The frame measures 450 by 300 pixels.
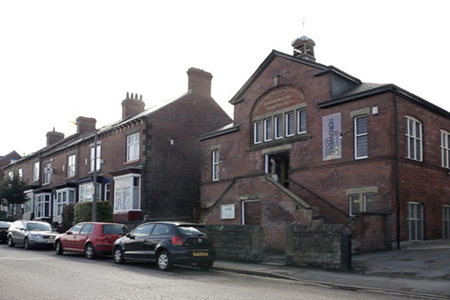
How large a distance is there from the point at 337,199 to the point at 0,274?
1416 centimetres

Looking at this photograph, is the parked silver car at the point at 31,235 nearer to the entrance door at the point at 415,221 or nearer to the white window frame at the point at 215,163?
the white window frame at the point at 215,163

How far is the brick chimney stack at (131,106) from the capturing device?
39.9 m

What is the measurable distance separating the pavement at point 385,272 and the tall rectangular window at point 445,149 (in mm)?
7157

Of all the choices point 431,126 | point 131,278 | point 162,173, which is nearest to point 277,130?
point 431,126

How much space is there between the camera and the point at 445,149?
2423 cm

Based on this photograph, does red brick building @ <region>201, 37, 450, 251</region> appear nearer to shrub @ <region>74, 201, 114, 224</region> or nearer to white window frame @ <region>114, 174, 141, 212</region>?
white window frame @ <region>114, 174, 141, 212</region>

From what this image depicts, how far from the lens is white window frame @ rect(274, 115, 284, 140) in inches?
1008

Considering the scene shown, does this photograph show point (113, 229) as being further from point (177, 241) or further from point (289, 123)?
point (289, 123)

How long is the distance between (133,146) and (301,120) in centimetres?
1402

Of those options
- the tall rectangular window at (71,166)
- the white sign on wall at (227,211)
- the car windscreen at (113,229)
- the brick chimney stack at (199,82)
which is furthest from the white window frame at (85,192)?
the car windscreen at (113,229)

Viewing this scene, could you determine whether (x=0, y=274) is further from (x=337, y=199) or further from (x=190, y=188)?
(x=190, y=188)

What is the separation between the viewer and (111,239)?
757 inches

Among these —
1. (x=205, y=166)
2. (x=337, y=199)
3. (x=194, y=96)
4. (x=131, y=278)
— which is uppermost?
(x=194, y=96)

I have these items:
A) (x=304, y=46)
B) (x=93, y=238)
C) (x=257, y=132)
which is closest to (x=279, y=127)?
(x=257, y=132)
